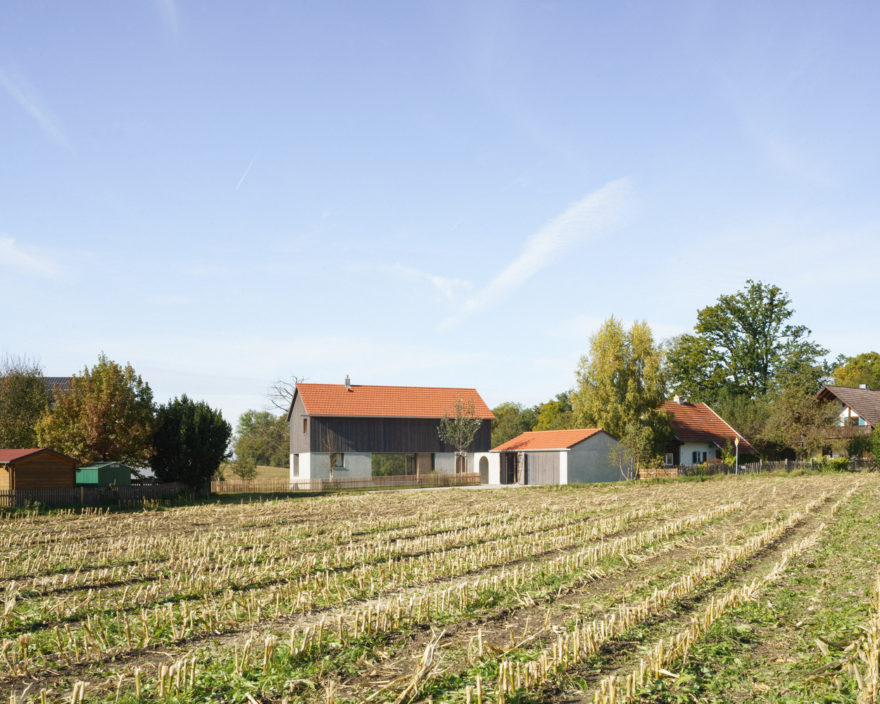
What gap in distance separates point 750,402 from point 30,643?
6832 cm

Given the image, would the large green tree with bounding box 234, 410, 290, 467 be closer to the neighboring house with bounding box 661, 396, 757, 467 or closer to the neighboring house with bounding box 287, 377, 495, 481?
the neighboring house with bounding box 287, 377, 495, 481

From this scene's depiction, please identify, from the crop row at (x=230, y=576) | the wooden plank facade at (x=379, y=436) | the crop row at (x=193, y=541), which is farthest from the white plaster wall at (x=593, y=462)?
the crop row at (x=230, y=576)

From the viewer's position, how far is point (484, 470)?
58781 millimetres

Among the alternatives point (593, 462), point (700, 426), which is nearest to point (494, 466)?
point (593, 462)

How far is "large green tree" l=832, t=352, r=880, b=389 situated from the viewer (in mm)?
89375

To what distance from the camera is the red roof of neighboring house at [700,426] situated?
59438 mm

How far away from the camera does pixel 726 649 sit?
343 inches

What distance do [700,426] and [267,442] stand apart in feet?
193

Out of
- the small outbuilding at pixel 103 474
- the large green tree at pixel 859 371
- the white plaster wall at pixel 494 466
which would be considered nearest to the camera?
the small outbuilding at pixel 103 474

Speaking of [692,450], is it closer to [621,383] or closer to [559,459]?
[621,383]

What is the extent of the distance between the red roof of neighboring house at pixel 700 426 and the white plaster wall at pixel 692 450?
56 cm

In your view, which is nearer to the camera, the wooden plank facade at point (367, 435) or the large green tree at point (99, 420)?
the large green tree at point (99, 420)

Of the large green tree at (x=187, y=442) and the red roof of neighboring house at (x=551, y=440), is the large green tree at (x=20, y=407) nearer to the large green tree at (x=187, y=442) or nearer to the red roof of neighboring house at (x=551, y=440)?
the large green tree at (x=187, y=442)

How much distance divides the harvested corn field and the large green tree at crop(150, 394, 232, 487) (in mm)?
19763
